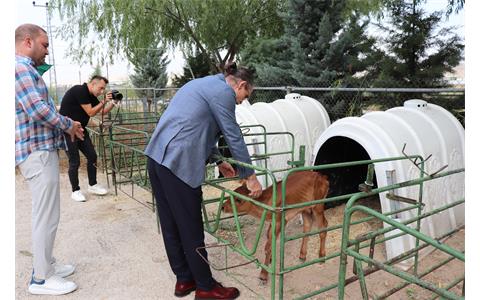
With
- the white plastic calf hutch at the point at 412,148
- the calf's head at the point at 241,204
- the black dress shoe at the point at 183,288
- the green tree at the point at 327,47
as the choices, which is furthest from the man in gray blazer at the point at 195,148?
the green tree at the point at 327,47

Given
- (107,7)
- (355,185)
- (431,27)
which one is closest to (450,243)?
(355,185)

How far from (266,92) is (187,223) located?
9.09m

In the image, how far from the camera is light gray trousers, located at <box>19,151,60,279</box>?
306 centimetres

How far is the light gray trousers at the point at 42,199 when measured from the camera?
3064mm

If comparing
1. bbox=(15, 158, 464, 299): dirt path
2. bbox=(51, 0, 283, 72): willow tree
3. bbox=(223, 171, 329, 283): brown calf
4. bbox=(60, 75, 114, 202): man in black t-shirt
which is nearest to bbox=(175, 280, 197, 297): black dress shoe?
bbox=(15, 158, 464, 299): dirt path

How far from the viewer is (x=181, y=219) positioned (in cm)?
295

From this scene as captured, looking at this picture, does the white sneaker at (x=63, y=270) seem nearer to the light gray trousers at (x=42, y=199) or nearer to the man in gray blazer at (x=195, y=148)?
the light gray trousers at (x=42, y=199)

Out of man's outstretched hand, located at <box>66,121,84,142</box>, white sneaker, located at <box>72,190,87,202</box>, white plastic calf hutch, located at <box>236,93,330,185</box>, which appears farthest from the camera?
white plastic calf hutch, located at <box>236,93,330,185</box>

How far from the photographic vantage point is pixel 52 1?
1469cm

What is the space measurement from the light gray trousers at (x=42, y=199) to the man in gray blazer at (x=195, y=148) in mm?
808

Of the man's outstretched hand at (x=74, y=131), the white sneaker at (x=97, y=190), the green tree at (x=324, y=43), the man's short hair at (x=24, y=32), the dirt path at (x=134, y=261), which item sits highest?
the green tree at (x=324, y=43)

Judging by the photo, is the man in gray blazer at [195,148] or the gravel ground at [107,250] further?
the gravel ground at [107,250]

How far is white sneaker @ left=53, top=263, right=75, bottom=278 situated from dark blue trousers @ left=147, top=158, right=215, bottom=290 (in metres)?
1.19

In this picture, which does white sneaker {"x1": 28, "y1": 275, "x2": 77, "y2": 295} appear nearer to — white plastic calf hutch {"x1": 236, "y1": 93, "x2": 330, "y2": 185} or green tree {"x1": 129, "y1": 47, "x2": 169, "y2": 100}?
white plastic calf hutch {"x1": 236, "y1": 93, "x2": 330, "y2": 185}
